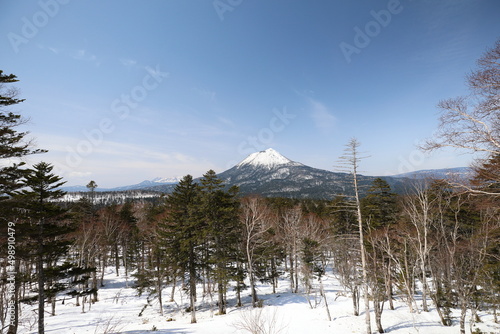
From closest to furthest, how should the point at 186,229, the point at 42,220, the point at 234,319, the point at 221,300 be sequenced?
1. the point at 42,220
2. the point at 234,319
3. the point at 221,300
4. the point at 186,229

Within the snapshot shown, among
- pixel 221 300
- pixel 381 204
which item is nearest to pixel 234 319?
pixel 221 300

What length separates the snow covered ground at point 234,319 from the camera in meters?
16.2

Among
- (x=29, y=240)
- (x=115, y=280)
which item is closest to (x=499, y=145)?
(x=29, y=240)

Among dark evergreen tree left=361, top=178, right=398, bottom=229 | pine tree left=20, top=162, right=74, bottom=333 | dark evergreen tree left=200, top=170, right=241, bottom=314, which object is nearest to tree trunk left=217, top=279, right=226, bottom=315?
dark evergreen tree left=200, top=170, right=241, bottom=314

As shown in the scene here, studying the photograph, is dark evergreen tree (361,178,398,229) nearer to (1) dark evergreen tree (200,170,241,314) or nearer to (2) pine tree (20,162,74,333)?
(1) dark evergreen tree (200,170,241,314)

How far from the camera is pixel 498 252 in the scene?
19.1 metres

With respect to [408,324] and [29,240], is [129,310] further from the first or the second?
[408,324]

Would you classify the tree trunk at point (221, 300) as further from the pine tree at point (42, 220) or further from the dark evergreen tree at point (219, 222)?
the pine tree at point (42, 220)

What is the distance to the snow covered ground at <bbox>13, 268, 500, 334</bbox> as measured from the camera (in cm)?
1619

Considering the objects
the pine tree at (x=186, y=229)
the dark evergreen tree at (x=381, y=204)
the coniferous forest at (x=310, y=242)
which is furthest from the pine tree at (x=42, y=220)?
the dark evergreen tree at (x=381, y=204)

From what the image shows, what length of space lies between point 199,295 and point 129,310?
874 centimetres

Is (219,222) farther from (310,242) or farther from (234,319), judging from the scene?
(310,242)

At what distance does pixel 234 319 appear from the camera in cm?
1814

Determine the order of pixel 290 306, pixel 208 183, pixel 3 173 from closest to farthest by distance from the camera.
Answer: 1. pixel 3 173
2. pixel 208 183
3. pixel 290 306
